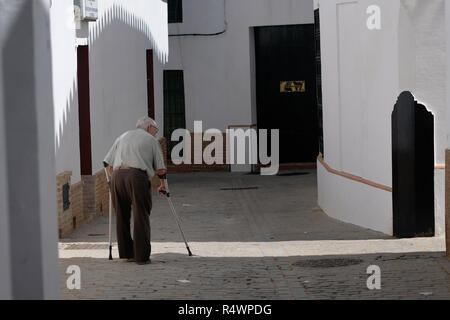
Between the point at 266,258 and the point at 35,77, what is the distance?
6.37m

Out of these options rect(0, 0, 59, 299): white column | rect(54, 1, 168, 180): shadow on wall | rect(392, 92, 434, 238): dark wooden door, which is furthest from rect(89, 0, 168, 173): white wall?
rect(0, 0, 59, 299): white column

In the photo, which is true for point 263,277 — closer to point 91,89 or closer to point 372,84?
point 372,84

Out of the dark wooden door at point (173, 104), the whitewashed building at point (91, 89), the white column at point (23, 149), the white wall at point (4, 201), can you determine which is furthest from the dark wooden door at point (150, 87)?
the white wall at point (4, 201)

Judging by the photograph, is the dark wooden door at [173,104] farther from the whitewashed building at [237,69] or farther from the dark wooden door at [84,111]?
the dark wooden door at [84,111]

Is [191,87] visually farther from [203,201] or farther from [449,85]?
[449,85]

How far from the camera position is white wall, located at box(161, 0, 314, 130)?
81.5 feet

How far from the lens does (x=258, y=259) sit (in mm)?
12727

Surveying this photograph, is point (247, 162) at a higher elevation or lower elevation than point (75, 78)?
lower

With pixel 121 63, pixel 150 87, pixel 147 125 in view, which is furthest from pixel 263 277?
pixel 150 87

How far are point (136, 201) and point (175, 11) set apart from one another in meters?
13.6

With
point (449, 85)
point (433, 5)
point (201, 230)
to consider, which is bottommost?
point (201, 230)

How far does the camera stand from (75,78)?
1600cm

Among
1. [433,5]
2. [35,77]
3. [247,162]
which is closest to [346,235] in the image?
[433,5]
